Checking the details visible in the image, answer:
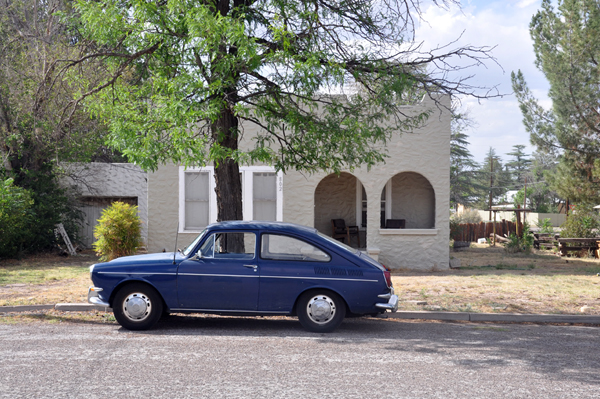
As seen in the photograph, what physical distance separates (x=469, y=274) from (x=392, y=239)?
92.2 inches

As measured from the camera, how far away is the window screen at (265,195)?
16.1 metres

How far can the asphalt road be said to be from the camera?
5.36 m

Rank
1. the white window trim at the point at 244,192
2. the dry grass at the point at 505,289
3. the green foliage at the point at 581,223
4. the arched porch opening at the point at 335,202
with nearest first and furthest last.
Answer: the dry grass at the point at 505,289 < the white window trim at the point at 244,192 < the arched porch opening at the point at 335,202 < the green foliage at the point at 581,223

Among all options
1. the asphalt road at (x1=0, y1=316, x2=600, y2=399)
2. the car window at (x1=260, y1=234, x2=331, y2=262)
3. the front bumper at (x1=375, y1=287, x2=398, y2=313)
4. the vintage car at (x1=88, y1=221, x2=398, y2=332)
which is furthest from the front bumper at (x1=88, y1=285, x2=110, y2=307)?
the front bumper at (x1=375, y1=287, x2=398, y2=313)

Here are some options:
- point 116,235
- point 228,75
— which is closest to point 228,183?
point 228,75

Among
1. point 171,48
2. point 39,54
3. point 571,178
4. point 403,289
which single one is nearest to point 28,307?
point 171,48

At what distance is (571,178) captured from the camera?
22.4 m

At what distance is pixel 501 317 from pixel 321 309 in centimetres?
327

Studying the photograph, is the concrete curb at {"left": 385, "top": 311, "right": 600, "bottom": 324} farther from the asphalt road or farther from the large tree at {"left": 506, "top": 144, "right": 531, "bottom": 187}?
the large tree at {"left": 506, "top": 144, "right": 531, "bottom": 187}

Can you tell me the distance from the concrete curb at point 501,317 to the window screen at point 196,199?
8.16 meters

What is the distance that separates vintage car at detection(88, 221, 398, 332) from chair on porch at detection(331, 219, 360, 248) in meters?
9.69

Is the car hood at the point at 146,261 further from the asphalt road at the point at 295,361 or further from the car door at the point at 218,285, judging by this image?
the asphalt road at the point at 295,361

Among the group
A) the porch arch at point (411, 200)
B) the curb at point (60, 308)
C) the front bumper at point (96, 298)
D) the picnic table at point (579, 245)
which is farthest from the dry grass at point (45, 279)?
the picnic table at point (579, 245)

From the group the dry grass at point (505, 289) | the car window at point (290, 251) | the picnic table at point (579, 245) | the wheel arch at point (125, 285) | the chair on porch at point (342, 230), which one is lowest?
the dry grass at point (505, 289)
